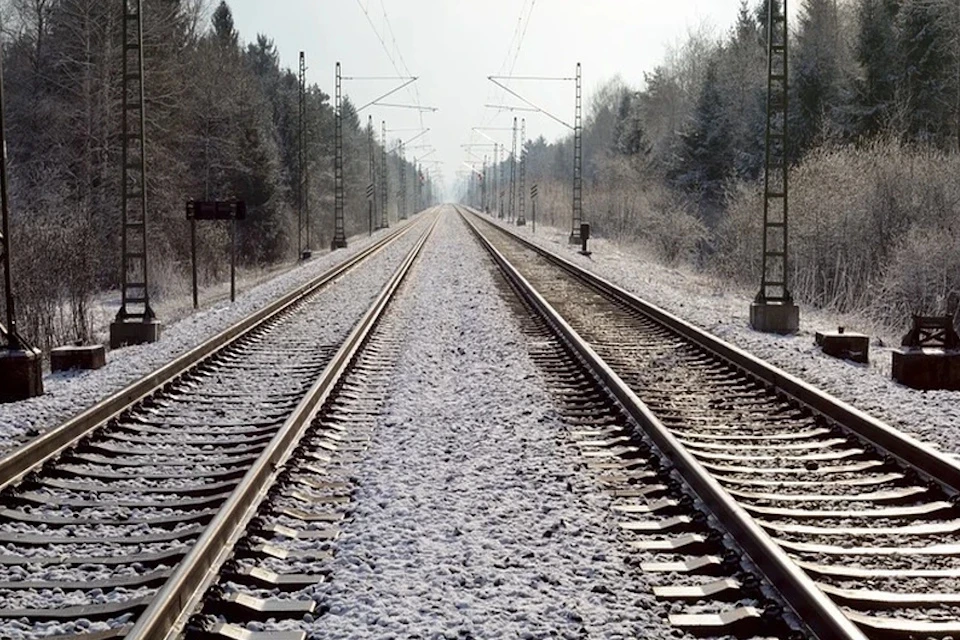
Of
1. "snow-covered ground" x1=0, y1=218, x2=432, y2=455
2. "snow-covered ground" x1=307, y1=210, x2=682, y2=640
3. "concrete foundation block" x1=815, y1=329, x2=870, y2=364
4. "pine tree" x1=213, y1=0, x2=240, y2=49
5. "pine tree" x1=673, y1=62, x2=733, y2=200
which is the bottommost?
"snow-covered ground" x1=307, y1=210, x2=682, y2=640

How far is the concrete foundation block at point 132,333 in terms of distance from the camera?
13.7 metres

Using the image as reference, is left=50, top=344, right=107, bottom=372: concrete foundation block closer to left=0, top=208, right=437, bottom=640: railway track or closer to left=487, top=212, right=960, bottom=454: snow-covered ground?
left=0, top=208, right=437, bottom=640: railway track

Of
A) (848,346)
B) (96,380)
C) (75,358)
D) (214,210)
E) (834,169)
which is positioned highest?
(834,169)

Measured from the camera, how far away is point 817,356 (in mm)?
11406

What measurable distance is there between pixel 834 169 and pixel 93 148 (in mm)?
23038

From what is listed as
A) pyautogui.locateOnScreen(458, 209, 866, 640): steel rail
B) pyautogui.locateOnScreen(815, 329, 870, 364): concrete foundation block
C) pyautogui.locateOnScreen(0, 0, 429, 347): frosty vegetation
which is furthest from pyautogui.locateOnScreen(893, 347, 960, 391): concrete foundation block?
pyautogui.locateOnScreen(0, 0, 429, 347): frosty vegetation

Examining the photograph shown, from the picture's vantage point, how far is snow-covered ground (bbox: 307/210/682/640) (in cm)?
400

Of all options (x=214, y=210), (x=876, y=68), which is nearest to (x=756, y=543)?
(x=214, y=210)

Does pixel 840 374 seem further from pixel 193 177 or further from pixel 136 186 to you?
pixel 193 177

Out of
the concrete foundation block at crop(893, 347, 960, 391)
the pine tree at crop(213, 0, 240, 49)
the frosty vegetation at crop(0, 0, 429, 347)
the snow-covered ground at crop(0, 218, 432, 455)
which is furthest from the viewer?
the pine tree at crop(213, 0, 240, 49)

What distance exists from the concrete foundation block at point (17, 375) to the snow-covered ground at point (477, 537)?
135 inches

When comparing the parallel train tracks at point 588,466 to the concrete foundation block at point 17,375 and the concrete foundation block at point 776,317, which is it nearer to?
the concrete foundation block at point 17,375

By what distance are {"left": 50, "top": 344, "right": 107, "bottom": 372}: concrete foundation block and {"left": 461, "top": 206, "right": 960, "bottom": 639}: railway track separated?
5386mm

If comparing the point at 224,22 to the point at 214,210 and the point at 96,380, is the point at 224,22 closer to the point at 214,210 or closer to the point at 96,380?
the point at 214,210
